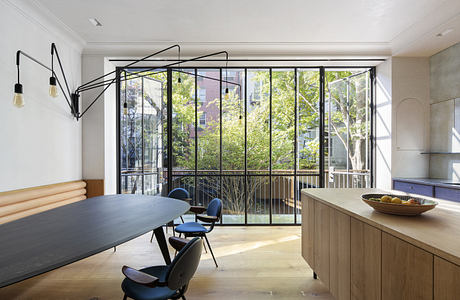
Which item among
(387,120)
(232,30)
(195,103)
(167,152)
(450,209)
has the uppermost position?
(232,30)

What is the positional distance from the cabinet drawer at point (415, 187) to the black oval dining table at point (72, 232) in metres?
3.47

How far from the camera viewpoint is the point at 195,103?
4.41 m

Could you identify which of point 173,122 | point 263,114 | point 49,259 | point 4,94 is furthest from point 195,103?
point 49,259

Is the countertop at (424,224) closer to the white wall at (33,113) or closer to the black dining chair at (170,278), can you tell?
the black dining chair at (170,278)

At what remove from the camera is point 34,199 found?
2852 millimetres

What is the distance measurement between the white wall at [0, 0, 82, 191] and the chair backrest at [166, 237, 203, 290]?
255cm

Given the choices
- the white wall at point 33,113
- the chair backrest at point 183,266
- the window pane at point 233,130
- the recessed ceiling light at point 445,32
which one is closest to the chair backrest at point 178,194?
the window pane at point 233,130

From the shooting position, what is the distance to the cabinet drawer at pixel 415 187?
3377 mm

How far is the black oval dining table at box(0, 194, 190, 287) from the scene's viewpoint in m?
1.27

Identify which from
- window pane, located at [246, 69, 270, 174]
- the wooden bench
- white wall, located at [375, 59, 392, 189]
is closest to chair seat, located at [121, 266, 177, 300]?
the wooden bench

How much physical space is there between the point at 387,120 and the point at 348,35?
5.43 feet

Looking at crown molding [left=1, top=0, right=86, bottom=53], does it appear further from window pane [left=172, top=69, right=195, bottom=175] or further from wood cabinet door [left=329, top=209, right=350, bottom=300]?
wood cabinet door [left=329, top=209, right=350, bottom=300]

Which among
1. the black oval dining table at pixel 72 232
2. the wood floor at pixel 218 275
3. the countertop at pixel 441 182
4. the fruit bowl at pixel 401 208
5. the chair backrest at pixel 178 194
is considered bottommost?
the wood floor at pixel 218 275

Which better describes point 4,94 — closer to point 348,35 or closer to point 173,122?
point 173,122
